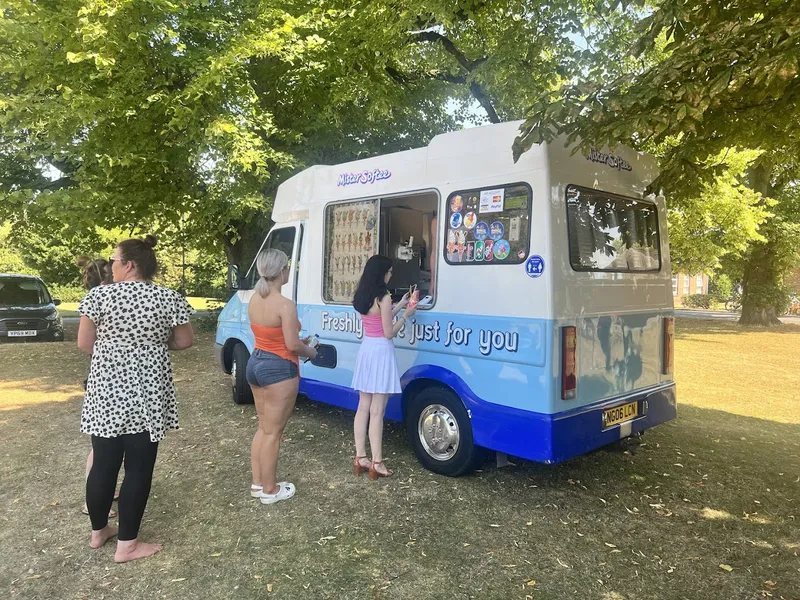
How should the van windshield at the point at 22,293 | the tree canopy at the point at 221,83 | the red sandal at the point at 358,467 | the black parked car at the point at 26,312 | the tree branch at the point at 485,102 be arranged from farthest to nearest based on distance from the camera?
the van windshield at the point at 22,293
the black parked car at the point at 26,312
the tree branch at the point at 485,102
the tree canopy at the point at 221,83
the red sandal at the point at 358,467

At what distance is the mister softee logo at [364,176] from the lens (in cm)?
522

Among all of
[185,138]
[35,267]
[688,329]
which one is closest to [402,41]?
[185,138]

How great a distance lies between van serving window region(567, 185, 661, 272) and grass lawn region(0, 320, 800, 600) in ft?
5.92

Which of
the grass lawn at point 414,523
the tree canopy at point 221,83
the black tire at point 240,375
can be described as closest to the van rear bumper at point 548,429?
the grass lawn at point 414,523

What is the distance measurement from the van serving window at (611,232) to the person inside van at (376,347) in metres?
1.38

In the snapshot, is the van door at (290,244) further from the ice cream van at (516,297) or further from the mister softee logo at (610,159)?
the mister softee logo at (610,159)

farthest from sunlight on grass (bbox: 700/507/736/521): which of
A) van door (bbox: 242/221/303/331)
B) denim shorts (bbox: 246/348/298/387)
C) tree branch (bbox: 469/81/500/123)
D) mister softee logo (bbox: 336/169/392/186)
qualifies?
tree branch (bbox: 469/81/500/123)

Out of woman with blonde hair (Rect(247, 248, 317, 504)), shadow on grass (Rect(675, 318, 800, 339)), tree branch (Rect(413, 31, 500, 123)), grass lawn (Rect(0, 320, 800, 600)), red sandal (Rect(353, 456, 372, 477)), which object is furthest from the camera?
shadow on grass (Rect(675, 318, 800, 339))

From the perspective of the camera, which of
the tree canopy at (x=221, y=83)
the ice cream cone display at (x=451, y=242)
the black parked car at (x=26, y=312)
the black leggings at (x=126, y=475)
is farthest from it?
the black parked car at (x=26, y=312)

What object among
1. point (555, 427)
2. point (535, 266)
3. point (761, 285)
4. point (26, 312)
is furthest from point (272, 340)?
point (761, 285)

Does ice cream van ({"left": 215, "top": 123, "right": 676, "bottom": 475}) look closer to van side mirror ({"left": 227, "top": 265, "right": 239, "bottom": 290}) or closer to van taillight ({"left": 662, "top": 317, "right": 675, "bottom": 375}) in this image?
van taillight ({"left": 662, "top": 317, "right": 675, "bottom": 375})

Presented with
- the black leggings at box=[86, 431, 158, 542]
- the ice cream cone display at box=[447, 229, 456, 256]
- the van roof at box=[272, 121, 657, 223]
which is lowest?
the black leggings at box=[86, 431, 158, 542]

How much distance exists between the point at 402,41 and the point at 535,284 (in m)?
7.34

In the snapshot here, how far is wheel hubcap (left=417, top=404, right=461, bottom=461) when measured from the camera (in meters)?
4.66
